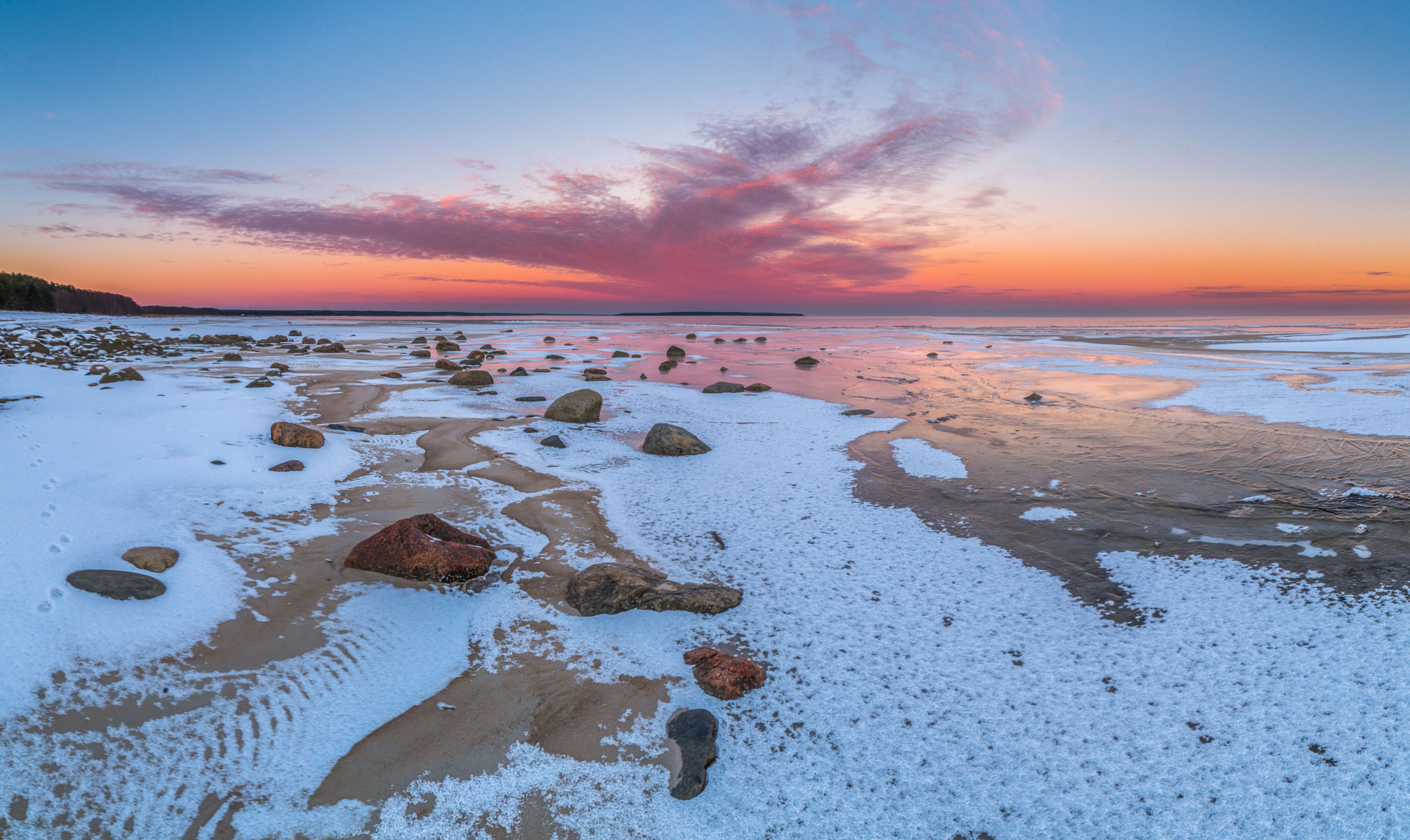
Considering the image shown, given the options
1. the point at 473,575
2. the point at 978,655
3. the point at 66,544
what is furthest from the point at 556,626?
the point at 66,544

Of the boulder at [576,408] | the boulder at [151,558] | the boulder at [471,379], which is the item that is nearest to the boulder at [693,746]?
the boulder at [151,558]

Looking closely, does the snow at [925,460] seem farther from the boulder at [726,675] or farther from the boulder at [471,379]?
the boulder at [471,379]

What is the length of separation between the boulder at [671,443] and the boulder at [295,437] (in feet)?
13.1

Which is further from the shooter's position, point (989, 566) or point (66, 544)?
point (989, 566)

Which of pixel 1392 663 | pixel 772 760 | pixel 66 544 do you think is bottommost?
pixel 772 760

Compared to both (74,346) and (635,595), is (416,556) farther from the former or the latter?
(74,346)

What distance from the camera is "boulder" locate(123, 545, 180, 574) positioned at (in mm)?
3732

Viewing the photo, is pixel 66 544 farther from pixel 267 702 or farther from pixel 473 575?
pixel 473 575

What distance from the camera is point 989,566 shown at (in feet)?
14.9

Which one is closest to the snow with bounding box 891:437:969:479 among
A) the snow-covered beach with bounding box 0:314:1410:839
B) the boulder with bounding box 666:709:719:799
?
the snow-covered beach with bounding box 0:314:1410:839

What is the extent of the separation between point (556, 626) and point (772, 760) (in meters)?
1.66

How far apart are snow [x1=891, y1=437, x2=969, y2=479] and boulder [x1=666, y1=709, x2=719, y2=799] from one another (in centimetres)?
480

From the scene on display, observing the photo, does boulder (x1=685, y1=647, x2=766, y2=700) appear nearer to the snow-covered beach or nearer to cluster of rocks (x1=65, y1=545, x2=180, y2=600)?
the snow-covered beach

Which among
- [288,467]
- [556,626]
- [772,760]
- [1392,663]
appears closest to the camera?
[772,760]
